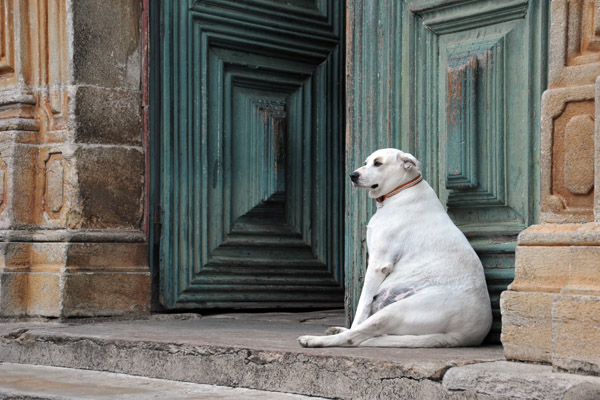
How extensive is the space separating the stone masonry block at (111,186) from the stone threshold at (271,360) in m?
0.65

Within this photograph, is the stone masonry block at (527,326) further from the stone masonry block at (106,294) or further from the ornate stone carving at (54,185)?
the ornate stone carving at (54,185)

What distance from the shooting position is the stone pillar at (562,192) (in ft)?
11.8

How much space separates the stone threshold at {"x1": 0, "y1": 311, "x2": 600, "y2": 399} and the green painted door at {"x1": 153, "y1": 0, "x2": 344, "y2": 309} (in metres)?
0.68

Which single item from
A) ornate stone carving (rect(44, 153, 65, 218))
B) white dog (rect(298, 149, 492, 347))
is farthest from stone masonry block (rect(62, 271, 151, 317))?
white dog (rect(298, 149, 492, 347))

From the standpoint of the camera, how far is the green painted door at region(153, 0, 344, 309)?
21.7 ft

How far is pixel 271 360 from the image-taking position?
414cm

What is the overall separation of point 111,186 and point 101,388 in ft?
7.30

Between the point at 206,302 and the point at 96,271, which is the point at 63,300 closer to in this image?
the point at 96,271

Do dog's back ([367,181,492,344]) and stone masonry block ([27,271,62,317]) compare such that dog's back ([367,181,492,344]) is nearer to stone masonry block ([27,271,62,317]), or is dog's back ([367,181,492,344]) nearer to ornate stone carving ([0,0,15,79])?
stone masonry block ([27,271,62,317])

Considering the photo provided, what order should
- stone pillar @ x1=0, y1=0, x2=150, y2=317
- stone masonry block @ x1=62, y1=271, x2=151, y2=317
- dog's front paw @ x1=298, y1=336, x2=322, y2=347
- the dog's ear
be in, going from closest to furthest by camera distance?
1. dog's front paw @ x1=298, y1=336, x2=322, y2=347
2. the dog's ear
3. stone masonry block @ x1=62, y1=271, x2=151, y2=317
4. stone pillar @ x1=0, y1=0, x2=150, y2=317

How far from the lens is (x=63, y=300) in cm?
601

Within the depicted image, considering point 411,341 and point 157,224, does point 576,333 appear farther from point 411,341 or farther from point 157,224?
point 157,224

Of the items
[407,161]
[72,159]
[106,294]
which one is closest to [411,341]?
[407,161]

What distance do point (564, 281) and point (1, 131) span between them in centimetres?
410
